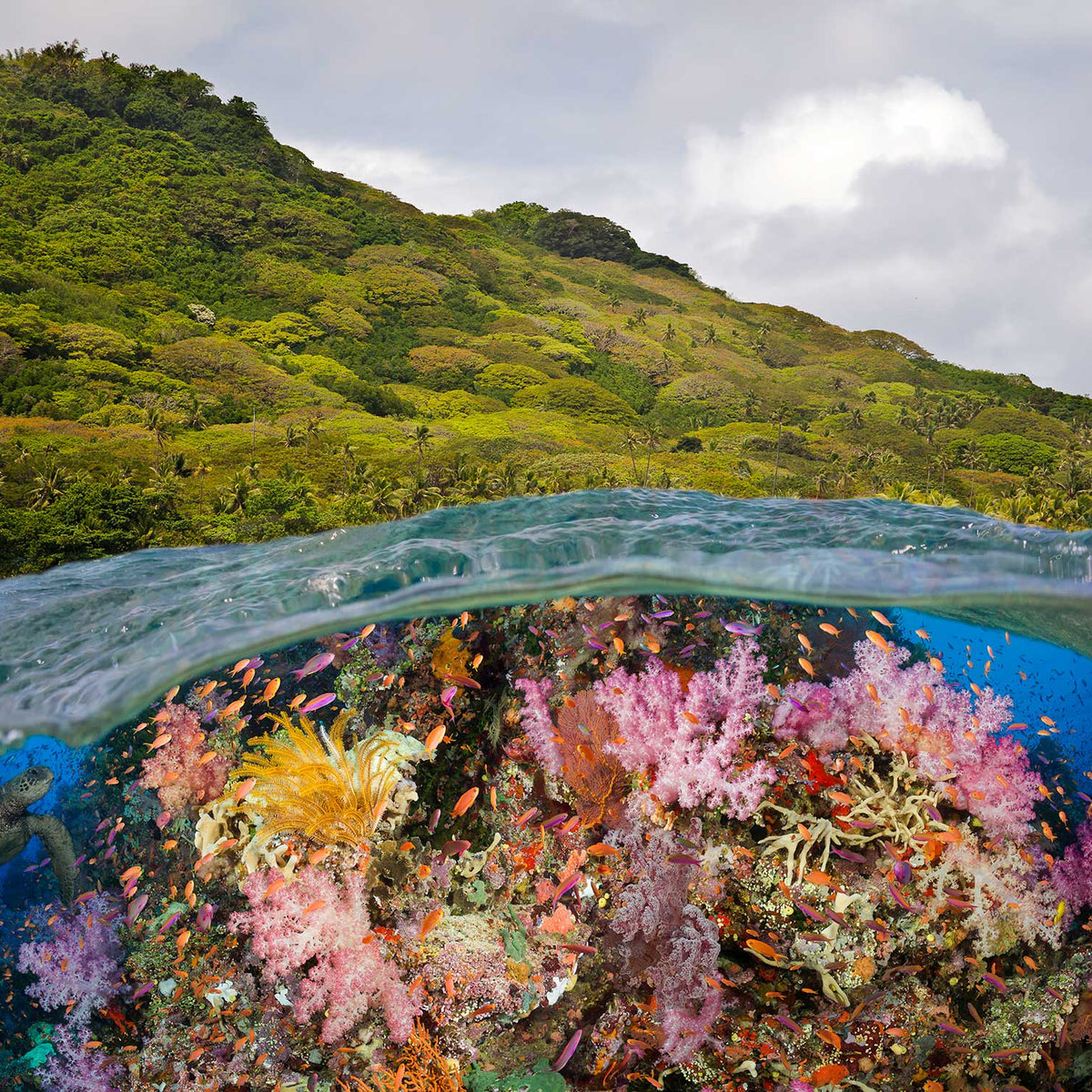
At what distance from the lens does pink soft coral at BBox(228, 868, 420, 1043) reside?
5.79 metres

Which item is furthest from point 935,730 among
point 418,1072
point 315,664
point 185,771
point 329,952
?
point 185,771

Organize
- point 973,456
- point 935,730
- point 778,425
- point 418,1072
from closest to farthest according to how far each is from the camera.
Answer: point 418,1072
point 935,730
point 973,456
point 778,425

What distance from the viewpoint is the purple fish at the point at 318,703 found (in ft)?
21.0

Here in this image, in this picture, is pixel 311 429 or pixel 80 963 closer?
pixel 80 963

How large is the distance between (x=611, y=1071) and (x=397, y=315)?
7023 centimetres

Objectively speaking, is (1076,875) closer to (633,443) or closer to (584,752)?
(584,752)

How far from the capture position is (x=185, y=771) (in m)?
6.57

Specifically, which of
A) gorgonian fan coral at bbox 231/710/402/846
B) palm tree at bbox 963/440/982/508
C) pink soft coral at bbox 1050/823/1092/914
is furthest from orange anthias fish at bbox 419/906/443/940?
palm tree at bbox 963/440/982/508

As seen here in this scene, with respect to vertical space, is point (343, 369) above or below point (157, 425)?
above

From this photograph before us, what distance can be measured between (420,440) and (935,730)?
1911 inches

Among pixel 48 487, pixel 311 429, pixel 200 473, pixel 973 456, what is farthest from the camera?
pixel 973 456

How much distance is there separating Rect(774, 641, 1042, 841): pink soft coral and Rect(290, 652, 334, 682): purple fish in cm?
353

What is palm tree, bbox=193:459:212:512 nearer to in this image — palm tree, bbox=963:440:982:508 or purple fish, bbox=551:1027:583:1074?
purple fish, bbox=551:1027:583:1074

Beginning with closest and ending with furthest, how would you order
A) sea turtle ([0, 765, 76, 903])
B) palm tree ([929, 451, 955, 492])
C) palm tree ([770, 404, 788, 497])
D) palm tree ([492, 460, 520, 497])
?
1. sea turtle ([0, 765, 76, 903])
2. palm tree ([492, 460, 520, 497])
3. palm tree ([770, 404, 788, 497])
4. palm tree ([929, 451, 955, 492])
